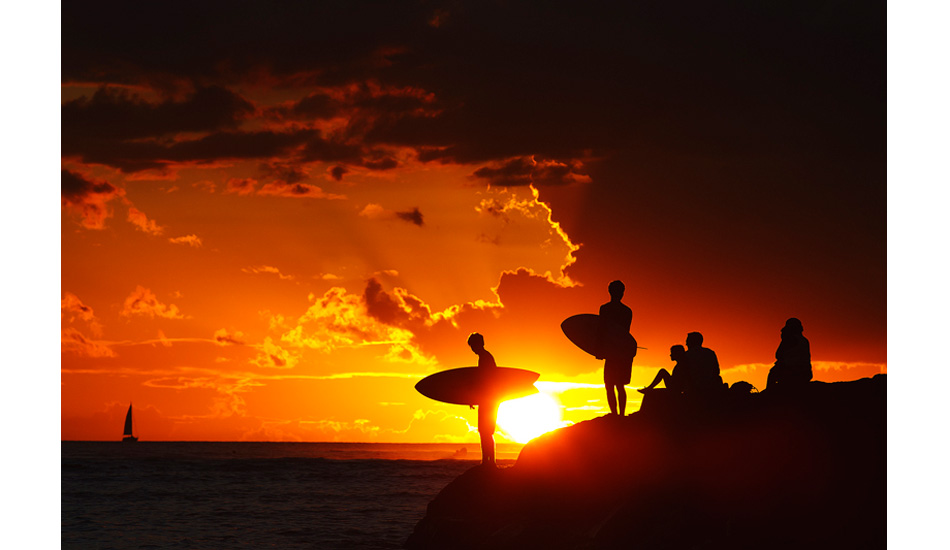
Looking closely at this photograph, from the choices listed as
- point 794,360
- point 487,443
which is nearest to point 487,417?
point 487,443

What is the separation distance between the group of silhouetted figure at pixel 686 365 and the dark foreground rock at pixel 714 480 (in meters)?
0.31

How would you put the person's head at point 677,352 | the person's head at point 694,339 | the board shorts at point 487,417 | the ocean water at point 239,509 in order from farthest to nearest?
the ocean water at point 239,509 < the board shorts at point 487,417 < the person's head at point 677,352 < the person's head at point 694,339

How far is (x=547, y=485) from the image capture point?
52.5 ft

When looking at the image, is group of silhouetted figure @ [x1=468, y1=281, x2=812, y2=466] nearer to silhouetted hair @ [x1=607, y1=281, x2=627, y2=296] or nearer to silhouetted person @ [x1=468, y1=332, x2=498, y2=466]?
silhouetted hair @ [x1=607, y1=281, x2=627, y2=296]

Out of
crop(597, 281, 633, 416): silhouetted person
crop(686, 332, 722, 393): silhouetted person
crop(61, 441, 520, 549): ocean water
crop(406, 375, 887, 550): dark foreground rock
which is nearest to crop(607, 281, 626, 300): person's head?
crop(597, 281, 633, 416): silhouetted person

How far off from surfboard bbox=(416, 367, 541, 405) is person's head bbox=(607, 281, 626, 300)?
3.53m

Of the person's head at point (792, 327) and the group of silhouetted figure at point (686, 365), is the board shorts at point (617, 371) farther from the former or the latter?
the person's head at point (792, 327)

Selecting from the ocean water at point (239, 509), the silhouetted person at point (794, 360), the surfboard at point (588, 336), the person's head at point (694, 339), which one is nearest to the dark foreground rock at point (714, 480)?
the silhouetted person at point (794, 360)

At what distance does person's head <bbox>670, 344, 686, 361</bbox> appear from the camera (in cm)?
1459

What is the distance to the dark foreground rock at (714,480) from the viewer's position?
1228 centimetres

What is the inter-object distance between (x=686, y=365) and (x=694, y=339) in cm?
57

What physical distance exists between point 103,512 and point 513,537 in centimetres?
2783

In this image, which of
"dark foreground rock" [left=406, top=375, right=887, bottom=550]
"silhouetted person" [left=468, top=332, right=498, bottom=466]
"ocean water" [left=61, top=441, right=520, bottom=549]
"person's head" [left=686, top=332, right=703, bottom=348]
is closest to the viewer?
"dark foreground rock" [left=406, top=375, right=887, bottom=550]

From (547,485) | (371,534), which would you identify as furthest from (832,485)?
(371,534)
